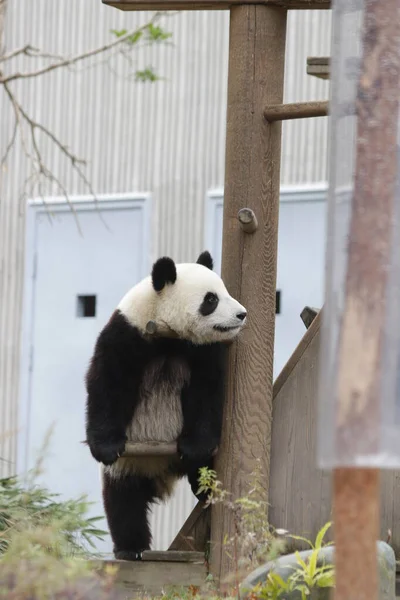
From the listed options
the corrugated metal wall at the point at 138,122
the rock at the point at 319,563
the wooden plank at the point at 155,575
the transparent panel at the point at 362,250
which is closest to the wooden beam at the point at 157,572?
the wooden plank at the point at 155,575

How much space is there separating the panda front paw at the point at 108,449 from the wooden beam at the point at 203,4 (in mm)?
1979

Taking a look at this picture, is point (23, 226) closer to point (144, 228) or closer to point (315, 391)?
point (144, 228)

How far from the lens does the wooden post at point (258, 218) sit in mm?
5141

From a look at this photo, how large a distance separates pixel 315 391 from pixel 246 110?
130cm

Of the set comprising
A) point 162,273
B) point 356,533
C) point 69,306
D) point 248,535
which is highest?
point 162,273

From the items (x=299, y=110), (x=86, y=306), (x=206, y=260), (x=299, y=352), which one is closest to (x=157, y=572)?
(x=299, y=352)

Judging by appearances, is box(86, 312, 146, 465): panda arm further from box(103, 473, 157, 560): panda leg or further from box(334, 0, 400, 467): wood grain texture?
box(334, 0, 400, 467): wood grain texture

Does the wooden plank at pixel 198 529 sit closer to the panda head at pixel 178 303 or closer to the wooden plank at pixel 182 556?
the wooden plank at pixel 182 556

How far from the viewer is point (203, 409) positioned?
518 cm

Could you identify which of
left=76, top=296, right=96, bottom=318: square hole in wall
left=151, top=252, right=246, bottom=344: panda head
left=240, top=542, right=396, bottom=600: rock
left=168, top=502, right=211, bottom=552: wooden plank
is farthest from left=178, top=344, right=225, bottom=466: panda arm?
left=76, top=296, right=96, bottom=318: square hole in wall

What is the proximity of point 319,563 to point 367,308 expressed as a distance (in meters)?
1.72

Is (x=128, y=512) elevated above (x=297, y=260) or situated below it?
below

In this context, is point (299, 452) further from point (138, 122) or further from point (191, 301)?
point (138, 122)

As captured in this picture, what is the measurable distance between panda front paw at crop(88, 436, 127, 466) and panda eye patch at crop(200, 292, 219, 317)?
2.31 feet
